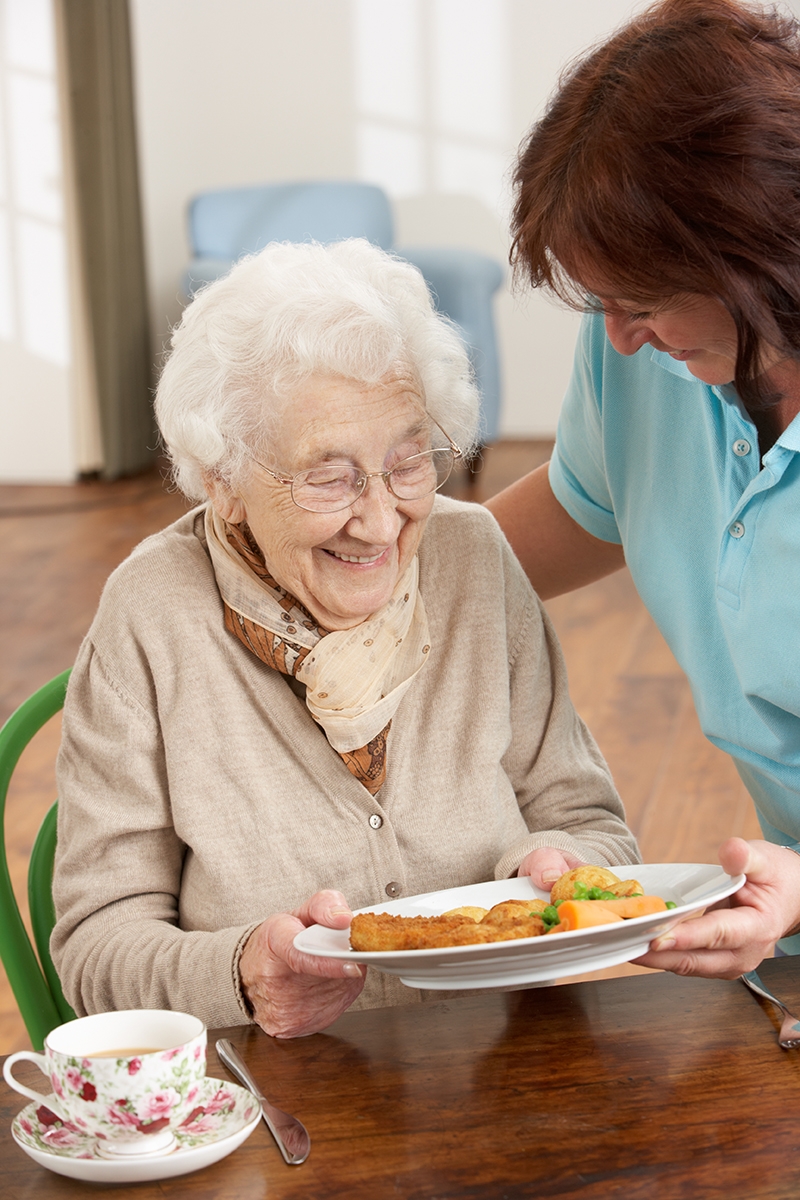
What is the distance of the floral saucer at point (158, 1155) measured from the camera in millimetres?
796

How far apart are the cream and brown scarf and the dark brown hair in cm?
46

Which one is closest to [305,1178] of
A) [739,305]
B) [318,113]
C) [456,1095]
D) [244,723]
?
[456,1095]

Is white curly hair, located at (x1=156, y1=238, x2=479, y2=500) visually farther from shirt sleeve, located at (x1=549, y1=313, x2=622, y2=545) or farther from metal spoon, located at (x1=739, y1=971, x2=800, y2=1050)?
metal spoon, located at (x1=739, y1=971, x2=800, y2=1050)

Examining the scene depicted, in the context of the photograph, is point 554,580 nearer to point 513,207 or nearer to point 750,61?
point 513,207

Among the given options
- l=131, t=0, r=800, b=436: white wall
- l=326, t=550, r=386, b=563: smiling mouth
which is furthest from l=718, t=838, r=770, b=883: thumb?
l=131, t=0, r=800, b=436: white wall

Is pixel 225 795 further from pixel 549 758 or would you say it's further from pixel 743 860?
pixel 743 860

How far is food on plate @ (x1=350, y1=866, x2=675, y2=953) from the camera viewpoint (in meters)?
0.92

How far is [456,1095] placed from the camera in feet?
2.95

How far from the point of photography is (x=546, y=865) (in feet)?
3.76

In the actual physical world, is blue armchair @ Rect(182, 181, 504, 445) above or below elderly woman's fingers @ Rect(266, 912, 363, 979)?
below

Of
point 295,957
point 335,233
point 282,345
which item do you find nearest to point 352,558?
point 282,345

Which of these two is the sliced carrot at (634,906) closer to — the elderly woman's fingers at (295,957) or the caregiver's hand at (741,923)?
the caregiver's hand at (741,923)

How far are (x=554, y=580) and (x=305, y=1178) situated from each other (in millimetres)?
959

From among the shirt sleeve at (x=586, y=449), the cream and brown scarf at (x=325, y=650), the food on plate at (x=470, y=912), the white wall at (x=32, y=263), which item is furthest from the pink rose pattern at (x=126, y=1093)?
the white wall at (x=32, y=263)
